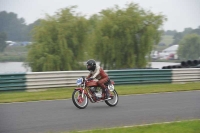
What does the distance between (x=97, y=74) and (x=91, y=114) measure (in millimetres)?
1642

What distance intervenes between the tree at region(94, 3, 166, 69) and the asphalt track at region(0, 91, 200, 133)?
17.0 meters

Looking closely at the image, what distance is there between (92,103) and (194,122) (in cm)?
477

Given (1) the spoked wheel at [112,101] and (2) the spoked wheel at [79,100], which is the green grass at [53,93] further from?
(2) the spoked wheel at [79,100]

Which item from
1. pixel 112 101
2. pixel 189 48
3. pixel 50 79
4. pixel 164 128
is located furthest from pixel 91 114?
pixel 189 48

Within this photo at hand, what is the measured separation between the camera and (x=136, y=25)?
103 ft

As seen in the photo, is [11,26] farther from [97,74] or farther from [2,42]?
[97,74]

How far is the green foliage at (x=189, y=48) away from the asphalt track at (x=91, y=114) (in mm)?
6785

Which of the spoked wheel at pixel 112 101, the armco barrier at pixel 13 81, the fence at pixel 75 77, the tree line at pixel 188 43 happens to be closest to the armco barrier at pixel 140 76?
the fence at pixel 75 77

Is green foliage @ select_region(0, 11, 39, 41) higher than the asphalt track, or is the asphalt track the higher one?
green foliage @ select_region(0, 11, 39, 41)

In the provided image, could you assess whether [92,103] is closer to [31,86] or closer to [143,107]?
[143,107]

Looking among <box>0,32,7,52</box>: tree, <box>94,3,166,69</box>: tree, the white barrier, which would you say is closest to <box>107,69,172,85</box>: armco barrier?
the white barrier

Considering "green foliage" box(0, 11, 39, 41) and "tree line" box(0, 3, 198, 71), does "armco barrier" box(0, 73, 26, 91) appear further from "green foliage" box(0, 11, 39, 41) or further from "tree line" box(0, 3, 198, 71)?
"tree line" box(0, 3, 198, 71)

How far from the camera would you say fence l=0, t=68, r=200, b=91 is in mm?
16000

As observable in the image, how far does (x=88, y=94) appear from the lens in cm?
1184
